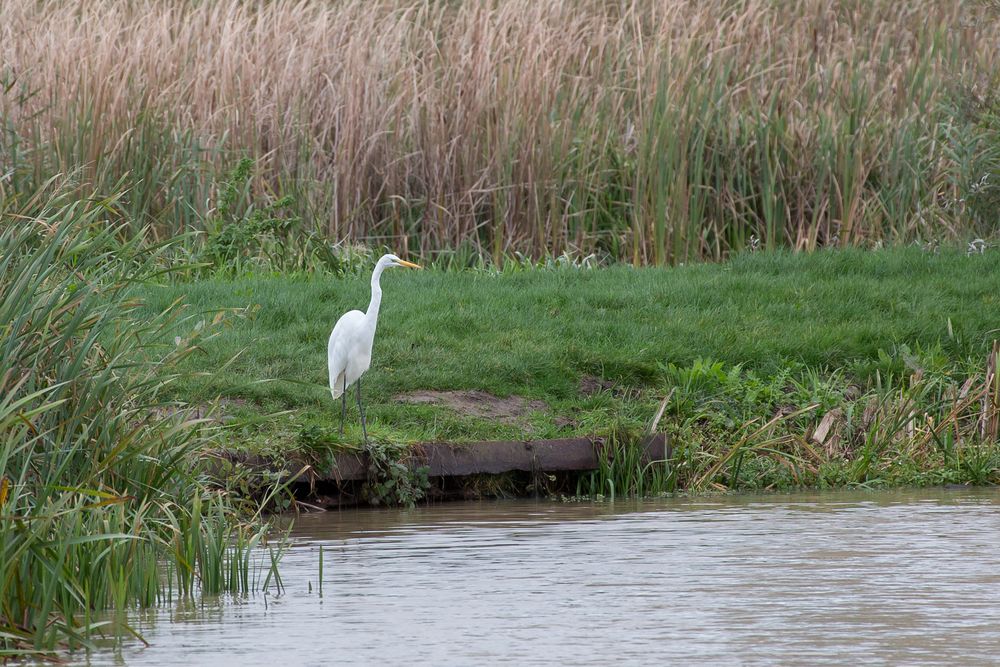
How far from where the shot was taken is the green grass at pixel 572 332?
9547 millimetres

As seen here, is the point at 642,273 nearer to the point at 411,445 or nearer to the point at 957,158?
the point at 957,158

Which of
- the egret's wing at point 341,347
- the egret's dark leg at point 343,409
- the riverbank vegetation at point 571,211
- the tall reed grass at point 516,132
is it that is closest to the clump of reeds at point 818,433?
the riverbank vegetation at point 571,211

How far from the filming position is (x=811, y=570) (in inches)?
247

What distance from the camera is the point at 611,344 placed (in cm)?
1075

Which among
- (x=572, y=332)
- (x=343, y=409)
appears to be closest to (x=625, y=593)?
(x=343, y=409)

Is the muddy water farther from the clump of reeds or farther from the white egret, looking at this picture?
the white egret

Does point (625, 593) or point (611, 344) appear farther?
point (611, 344)

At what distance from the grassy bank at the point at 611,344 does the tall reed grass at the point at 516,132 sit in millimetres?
1320

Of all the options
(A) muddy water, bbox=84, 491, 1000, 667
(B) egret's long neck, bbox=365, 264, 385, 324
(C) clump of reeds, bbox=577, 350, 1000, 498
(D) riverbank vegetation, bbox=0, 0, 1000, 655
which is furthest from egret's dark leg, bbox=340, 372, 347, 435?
(C) clump of reeds, bbox=577, 350, 1000, 498

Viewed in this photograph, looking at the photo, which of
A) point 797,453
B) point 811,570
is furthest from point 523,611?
point 797,453

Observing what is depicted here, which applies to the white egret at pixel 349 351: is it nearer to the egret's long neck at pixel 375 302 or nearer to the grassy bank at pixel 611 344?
the egret's long neck at pixel 375 302

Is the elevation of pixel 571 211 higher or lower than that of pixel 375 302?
higher

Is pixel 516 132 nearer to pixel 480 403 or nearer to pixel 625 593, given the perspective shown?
pixel 480 403

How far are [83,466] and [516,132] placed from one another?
8741 mm
